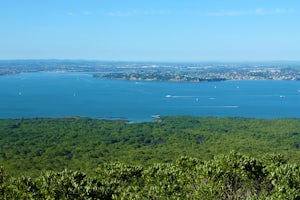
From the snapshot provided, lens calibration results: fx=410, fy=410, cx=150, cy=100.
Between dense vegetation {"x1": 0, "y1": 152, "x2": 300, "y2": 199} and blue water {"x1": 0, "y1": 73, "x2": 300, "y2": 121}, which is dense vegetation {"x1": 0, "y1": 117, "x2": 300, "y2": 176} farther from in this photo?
dense vegetation {"x1": 0, "y1": 152, "x2": 300, "y2": 199}

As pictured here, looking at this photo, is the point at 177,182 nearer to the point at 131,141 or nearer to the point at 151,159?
the point at 151,159

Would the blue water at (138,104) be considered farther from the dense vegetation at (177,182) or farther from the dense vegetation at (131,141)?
the dense vegetation at (177,182)

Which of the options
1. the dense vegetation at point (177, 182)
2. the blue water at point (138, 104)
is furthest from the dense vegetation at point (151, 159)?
the blue water at point (138, 104)

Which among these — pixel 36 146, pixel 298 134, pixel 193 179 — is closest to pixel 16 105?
pixel 36 146

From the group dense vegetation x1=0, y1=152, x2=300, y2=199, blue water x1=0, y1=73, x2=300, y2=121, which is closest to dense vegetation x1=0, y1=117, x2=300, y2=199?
dense vegetation x1=0, y1=152, x2=300, y2=199

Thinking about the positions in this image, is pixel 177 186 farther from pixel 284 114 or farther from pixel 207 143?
pixel 284 114

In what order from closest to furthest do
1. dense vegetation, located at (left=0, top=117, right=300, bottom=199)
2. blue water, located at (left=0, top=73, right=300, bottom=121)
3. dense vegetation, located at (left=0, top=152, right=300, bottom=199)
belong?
dense vegetation, located at (left=0, top=152, right=300, bottom=199), dense vegetation, located at (left=0, top=117, right=300, bottom=199), blue water, located at (left=0, top=73, right=300, bottom=121)

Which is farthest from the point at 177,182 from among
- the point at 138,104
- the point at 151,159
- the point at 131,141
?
the point at 138,104
